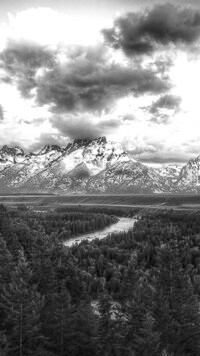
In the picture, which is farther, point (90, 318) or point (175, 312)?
point (175, 312)

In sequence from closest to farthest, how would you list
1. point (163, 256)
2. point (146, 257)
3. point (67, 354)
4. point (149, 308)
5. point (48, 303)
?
point (67, 354)
point (149, 308)
point (48, 303)
point (163, 256)
point (146, 257)

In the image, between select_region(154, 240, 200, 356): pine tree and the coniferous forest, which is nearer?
the coniferous forest

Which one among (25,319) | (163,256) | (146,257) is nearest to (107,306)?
(25,319)

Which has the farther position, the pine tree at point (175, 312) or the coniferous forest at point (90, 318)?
→ the pine tree at point (175, 312)

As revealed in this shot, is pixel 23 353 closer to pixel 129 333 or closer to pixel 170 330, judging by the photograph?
pixel 129 333

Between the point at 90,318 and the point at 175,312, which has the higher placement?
the point at 90,318

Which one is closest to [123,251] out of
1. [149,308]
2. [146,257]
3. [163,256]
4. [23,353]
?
[146,257]

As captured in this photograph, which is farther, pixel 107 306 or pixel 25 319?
pixel 107 306

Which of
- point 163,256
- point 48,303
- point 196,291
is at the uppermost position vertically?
point 163,256

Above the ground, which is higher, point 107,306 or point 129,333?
point 107,306

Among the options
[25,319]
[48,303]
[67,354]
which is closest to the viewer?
[25,319]
